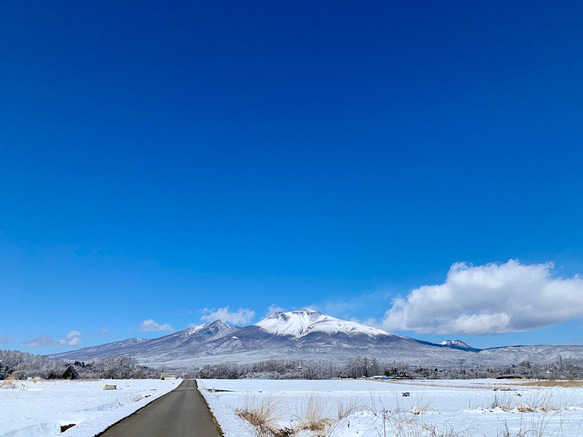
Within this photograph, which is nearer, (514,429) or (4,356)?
(514,429)

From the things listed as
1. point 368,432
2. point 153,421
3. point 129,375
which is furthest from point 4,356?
point 368,432

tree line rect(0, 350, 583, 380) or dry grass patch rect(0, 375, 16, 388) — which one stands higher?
dry grass patch rect(0, 375, 16, 388)

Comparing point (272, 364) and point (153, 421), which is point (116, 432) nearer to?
point (153, 421)

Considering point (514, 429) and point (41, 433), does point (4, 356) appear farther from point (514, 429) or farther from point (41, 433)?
point (514, 429)

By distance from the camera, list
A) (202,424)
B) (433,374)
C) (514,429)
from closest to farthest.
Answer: (514,429) < (202,424) < (433,374)

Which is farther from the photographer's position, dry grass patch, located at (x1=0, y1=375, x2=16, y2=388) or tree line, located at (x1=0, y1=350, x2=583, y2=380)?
tree line, located at (x1=0, y1=350, x2=583, y2=380)

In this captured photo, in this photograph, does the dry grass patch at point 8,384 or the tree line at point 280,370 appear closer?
the dry grass patch at point 8,384

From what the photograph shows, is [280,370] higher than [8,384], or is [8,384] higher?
[8,384]

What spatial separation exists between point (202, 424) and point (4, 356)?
595ft

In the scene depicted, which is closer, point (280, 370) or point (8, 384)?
point (8, 384)

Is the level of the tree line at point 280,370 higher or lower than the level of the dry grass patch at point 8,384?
lower

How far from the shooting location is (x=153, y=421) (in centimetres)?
1745

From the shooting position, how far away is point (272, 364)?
18700cm

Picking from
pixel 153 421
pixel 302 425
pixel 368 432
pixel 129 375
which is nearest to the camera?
pixel 368 432
